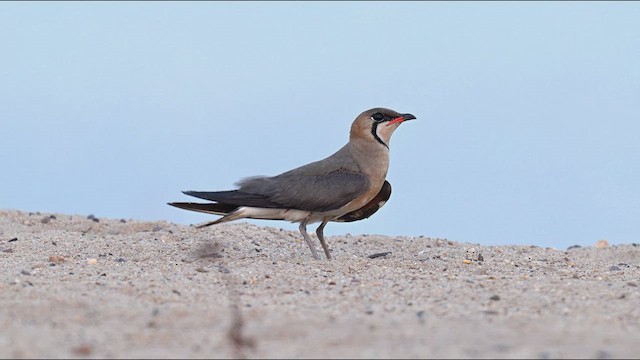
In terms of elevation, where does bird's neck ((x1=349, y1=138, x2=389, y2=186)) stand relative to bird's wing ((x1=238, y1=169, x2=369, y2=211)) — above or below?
above

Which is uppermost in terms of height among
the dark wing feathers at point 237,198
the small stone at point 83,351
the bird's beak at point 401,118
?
the bird's beak at point 401,118

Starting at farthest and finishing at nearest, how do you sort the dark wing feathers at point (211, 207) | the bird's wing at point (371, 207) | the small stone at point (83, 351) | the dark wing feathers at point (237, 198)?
the bird's wing at point (371, 207), the dark wing feathers at point (211, 207), the dark wing feathers at point (237, 198), the small stone at point (83, 351)

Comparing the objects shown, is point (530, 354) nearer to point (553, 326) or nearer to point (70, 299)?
point (553, 326)

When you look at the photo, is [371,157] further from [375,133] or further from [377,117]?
[377,117]

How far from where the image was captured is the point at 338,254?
10500 millimetres

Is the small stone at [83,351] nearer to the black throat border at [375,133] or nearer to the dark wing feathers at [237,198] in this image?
the dark wing feathers at [237,198]

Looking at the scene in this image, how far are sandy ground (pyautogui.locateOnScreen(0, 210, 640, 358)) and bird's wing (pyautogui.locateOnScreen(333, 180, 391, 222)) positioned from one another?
0.62 metres

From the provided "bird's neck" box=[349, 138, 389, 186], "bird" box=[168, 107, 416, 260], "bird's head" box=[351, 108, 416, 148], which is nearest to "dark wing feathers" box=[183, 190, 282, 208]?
"bird" box=[168, 107, 416, 260]

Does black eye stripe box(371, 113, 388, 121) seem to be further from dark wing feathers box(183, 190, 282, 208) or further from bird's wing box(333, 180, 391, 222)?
dark wing feathers box(183, 190, 282, 208)

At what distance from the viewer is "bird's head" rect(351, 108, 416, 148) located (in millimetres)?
9539

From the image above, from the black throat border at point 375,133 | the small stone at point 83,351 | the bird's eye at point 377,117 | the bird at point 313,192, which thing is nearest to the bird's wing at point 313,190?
the bird at point 313,192

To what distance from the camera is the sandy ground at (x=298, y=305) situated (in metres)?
4.88

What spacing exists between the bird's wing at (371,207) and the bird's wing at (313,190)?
1.98ft

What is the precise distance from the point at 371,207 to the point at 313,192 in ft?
3.19
